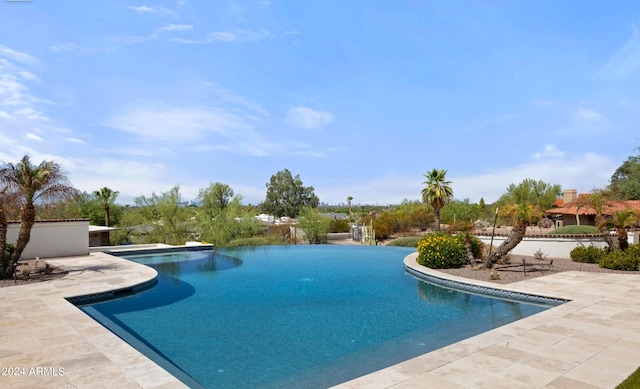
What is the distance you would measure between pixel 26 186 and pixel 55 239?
6.36m

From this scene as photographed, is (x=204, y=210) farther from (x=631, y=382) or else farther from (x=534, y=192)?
(x=534, y=192)

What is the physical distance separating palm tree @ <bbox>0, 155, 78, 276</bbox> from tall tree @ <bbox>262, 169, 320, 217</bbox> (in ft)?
158

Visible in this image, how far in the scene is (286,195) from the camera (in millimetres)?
60500

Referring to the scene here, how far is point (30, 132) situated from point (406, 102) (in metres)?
18.4

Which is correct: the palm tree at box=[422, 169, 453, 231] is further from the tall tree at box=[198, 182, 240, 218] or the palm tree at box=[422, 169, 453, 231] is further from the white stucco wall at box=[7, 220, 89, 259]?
the white stucco wall at box=[7, 220, 89, 259]

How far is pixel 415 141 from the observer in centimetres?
2697

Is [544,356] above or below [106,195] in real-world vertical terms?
below

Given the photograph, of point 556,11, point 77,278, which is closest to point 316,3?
point 556,11

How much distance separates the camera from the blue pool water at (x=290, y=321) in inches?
227

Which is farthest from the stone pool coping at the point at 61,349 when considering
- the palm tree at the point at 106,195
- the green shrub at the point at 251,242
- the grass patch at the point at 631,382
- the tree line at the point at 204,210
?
the palm tree at the point at 106,195

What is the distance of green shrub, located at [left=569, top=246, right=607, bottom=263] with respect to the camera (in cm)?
1402

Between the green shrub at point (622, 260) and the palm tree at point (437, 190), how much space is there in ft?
52.1

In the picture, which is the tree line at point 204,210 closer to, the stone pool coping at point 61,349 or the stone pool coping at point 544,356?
the stone pool coping at point 61,349

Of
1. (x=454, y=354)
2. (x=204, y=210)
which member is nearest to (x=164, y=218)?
(x=204, y=210)
